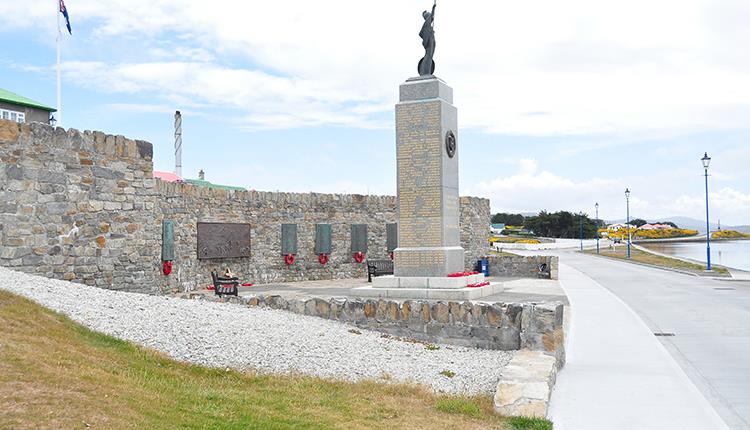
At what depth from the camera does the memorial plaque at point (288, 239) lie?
21078mm

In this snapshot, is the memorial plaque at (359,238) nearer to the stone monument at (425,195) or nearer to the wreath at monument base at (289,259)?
the wreath at monument base at (289,259)

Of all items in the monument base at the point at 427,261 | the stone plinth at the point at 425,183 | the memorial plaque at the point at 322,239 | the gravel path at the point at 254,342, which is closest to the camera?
the gravel path at the point at 254,342

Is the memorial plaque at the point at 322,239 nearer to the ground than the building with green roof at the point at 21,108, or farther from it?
nearer to the ground

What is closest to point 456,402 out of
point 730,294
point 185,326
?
point 185,326

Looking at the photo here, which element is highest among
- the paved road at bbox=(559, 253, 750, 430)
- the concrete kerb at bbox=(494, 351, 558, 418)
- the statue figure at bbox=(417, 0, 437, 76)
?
the statue figure at bbox=(417, 0, 437, 76)

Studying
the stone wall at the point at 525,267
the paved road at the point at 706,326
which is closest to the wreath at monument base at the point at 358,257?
the stone wall at the point at 525,267

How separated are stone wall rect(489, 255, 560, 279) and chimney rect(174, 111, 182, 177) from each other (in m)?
23.4

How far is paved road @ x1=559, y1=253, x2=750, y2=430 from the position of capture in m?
8.64

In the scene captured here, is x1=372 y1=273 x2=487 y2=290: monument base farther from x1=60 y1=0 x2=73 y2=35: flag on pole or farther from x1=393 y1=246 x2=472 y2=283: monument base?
x1=60 y1=0 x2=73 y2=35: flag on pole

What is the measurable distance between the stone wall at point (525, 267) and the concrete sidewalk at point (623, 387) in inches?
420

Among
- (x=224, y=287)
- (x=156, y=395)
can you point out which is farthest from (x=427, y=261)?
(x=156, y=395)

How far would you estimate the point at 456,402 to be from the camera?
24.5ft

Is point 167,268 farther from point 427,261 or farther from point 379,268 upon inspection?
point 379,268

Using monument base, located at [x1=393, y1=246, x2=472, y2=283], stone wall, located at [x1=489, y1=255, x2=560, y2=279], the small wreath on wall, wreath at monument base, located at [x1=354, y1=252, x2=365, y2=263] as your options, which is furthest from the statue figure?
stone wall, located at [x1=489, y1=255, x2=560, y2=279]
